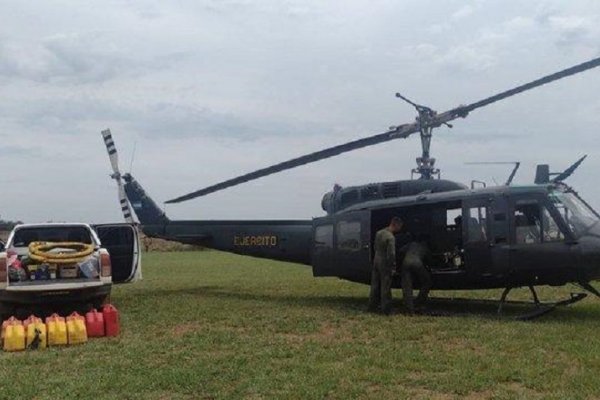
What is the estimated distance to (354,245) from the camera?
1181 cm

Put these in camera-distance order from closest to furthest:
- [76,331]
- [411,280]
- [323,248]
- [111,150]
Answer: [76,331], [411,280], [323,248], [111,150]

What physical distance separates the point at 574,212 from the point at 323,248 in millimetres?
4640

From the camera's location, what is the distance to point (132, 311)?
11.4 meters

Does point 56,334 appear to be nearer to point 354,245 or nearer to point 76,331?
point 76,331

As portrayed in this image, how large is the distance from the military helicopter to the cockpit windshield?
0.6 inches

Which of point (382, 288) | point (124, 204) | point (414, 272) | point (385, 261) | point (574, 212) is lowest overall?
point (382, 288)

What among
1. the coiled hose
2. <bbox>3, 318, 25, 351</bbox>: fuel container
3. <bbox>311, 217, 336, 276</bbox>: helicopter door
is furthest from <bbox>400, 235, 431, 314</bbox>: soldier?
<bbox>3, 318, 25, 351</bbox>: fuel container

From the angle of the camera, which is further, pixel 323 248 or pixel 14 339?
pixel 323 248

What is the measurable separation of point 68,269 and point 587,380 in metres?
6.92

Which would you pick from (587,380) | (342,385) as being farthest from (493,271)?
(342,385)

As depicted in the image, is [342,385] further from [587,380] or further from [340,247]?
[340,247]

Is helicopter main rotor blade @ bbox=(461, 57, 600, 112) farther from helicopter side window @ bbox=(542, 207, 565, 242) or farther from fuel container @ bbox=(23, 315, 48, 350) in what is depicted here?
fuel container @ bbox=(23, 315, 48, 350)

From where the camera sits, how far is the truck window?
10789mm

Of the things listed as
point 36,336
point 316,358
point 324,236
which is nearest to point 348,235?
point 324,236
